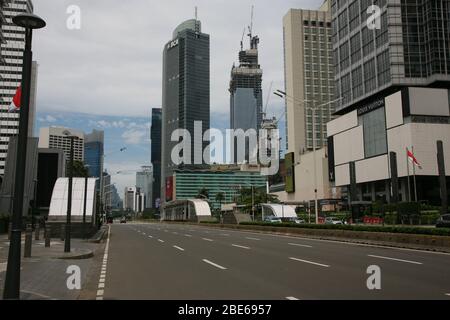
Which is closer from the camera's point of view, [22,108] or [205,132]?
[22,108]

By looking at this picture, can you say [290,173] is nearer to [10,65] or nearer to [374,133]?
[374,133]

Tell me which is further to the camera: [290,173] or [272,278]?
[290,173]

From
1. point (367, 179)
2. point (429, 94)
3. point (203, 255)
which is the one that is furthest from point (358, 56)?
point (203, 255)

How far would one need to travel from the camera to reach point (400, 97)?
79188mm

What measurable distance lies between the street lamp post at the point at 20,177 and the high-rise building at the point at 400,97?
71.3 metres

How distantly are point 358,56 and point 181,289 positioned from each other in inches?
3654

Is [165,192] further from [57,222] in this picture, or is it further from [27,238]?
[27,238]

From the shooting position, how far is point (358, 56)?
94.2 metres

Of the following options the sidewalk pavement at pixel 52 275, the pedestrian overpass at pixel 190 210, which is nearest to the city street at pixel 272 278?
the sidewalk pavement at pixel 52 275

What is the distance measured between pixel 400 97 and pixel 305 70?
86299mm

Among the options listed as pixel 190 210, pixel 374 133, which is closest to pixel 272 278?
pixel 374 133

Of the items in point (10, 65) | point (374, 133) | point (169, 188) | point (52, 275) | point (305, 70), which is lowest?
point (52, 275)

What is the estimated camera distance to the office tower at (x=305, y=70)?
156250mm

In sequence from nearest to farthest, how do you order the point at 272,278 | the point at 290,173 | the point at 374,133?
the point at 272,278
the point at 374,133
the point at 290,173
